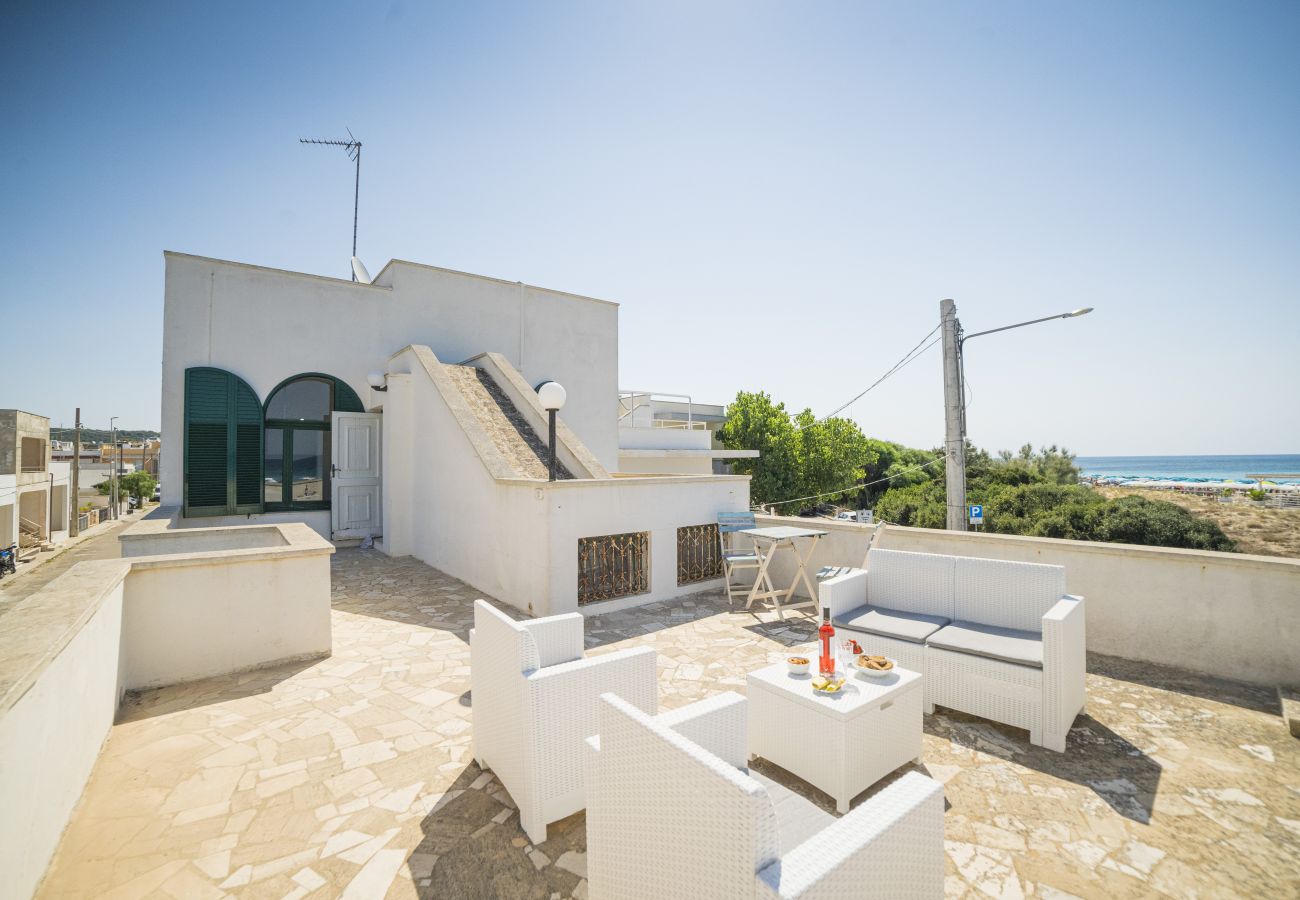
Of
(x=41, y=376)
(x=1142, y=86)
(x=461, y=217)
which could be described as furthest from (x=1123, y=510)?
(x=41, y=376)

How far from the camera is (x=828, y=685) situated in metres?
2.91

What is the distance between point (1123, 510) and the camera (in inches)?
605

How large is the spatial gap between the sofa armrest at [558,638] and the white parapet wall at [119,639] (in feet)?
6.82

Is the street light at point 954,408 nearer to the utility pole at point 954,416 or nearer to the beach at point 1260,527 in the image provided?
the utility pole at point 954,416

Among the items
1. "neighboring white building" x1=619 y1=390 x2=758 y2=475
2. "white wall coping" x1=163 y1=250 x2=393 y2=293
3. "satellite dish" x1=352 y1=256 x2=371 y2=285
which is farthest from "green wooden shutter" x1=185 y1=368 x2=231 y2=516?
"neighboring white building" x1=619 y1=390 x2=758 y2=475

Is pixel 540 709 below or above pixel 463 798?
above

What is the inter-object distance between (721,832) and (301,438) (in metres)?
12.1

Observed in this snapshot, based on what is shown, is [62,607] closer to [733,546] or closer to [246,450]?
[733,546]

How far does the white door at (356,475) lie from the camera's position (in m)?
10.2

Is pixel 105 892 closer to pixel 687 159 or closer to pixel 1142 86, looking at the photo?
pixel 687 159

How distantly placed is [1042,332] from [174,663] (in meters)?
12.0

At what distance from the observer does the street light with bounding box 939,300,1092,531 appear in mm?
7836

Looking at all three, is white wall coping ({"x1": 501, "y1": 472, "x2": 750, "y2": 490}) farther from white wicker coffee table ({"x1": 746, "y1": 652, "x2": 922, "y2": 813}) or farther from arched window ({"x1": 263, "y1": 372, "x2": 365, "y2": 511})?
arched window ({"x1": 263, "y1": 372, "x2": 365, "y2": 511})

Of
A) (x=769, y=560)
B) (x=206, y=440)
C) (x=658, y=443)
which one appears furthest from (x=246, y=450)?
(x=658, y=443)
